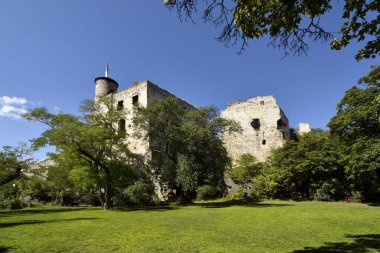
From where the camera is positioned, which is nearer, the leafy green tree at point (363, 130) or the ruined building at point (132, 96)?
the leafy green tree at point (363, 130)

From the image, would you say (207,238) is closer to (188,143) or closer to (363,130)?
(188,143)

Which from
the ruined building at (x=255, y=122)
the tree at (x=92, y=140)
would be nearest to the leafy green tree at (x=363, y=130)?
the ruined building at (x=255, y=122)

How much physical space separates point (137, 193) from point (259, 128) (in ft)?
64.8

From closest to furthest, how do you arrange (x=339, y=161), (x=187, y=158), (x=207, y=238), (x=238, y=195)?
(x=207, y=238)
(x=187, y=158)
(x=339, y=161)
(x=238, y=195)

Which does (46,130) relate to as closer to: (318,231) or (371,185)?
(318,231)

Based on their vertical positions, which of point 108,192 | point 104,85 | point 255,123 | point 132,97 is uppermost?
point 104,85

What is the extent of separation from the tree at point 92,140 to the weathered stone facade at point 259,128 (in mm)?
16941

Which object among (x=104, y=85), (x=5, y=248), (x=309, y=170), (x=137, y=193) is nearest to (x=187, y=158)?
(x=137, y=193)

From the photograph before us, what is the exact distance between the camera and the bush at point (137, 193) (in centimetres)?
2044

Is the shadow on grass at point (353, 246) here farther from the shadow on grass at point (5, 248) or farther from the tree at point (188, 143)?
the tree at point (188, 143)

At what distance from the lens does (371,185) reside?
20859 millimetres

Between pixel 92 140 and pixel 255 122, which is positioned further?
pixel 255 122

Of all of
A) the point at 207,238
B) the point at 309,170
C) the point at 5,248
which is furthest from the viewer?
the point at 309,170

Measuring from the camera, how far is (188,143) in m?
20.6
